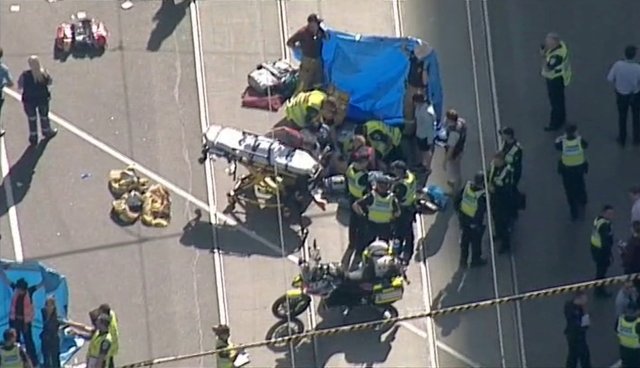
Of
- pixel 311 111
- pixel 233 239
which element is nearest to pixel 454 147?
pixel 311 111

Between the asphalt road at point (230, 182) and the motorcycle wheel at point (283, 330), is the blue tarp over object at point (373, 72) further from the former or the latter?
the motorcycle wheel at point (283, 330)

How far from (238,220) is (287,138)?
4.18 feet

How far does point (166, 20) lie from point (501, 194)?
19.5ft

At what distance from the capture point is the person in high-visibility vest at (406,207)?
2781 centimetres

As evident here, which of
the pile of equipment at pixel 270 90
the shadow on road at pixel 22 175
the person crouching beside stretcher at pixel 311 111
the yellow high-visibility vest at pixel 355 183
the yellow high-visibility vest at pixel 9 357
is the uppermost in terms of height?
the pile of equipment at pixel 270 90

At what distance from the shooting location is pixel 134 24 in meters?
30.9

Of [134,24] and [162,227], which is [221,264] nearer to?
[162,227]

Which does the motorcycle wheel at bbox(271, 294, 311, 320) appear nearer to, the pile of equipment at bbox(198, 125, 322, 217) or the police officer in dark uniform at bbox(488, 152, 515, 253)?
the pile of equipment at bbox(198, 125, 322, 217)

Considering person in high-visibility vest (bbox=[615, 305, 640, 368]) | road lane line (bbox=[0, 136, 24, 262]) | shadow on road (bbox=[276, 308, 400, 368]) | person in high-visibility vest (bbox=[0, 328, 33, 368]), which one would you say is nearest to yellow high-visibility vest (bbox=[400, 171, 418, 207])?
shadow on road (bbox=[276, 308, 400, 368])

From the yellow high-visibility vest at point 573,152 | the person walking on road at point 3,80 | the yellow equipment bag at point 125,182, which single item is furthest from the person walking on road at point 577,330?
the person walking on road at point 3,80

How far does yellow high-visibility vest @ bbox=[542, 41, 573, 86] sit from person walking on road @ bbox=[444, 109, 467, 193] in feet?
4.41

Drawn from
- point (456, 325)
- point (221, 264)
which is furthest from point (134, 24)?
point (456, 325)

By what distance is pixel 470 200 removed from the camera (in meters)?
27.8

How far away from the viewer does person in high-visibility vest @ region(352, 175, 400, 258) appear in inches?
1089
